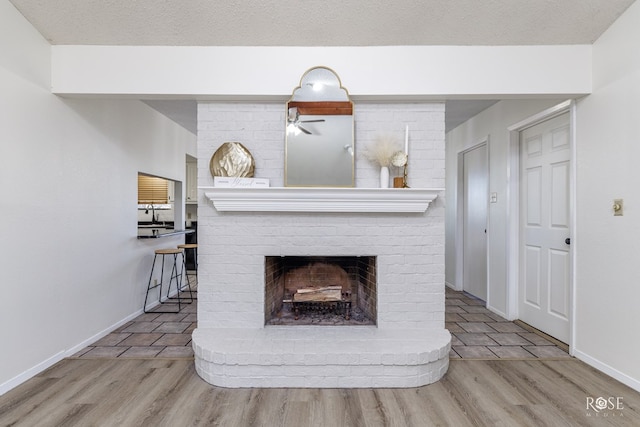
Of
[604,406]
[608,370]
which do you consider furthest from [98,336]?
[608,370]

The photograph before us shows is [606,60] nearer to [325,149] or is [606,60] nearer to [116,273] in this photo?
[325,149]

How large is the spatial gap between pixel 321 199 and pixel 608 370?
2.32 meters

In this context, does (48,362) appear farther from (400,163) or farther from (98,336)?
(400,163)

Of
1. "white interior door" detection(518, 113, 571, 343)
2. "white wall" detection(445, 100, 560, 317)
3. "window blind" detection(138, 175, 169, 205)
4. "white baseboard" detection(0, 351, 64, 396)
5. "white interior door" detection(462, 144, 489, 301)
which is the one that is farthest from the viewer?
"window blind" detection(138, 175, 169, 205)

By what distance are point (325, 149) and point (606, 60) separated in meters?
2.07

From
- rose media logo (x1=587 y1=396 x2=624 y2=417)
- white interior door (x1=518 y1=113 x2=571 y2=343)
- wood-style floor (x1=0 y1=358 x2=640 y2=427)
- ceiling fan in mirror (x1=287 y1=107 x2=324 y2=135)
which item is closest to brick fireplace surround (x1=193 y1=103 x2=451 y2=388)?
ceiling fan in mirror (x1=287 y1=107 x2=324 y2=135)

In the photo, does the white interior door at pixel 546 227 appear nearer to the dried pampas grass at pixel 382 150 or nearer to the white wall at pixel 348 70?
the white wall at pixel 348 70

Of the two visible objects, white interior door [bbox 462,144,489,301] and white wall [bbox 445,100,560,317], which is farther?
white interior door [bbox 462,144,489,301]

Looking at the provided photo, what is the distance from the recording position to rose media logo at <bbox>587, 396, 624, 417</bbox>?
192cm

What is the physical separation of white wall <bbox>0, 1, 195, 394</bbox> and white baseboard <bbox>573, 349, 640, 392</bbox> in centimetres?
397

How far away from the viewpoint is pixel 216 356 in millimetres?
2211

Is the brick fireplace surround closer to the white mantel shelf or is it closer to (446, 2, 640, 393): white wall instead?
the white mantel shelf

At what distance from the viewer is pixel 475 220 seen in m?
4.38

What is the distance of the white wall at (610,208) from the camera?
7.19 feet
